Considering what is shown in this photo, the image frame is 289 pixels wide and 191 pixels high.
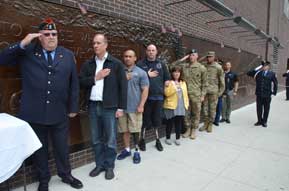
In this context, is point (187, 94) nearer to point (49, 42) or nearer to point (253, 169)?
point (253, 169)

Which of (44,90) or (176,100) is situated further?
(176,100)

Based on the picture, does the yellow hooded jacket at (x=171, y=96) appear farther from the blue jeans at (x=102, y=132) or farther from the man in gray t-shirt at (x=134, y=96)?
the blue jeans at (x=102, y=132)

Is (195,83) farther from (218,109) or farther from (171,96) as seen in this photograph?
(218,109)

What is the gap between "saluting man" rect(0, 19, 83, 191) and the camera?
280 cm

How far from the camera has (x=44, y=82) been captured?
9.21ft

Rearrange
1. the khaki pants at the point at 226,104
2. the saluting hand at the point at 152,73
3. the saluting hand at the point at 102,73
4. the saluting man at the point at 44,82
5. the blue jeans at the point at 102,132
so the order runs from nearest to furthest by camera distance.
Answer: the saluting man at the point at 44,82 < the saluting hand at the point at 102,73 < the blue jeans at the point at 102,132 < the saluting hand at the point at 152,73 < the khaki pants at the point at 226,104

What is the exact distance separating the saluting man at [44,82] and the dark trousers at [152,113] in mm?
1635

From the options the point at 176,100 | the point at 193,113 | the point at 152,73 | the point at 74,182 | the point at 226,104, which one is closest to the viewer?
the point at 74,182

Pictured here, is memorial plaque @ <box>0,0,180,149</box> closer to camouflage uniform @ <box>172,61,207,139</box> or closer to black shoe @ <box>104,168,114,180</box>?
black shoe @ <box>104,168,114,180</box>

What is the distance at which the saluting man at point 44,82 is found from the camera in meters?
2.80

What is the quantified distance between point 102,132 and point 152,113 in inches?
45.5

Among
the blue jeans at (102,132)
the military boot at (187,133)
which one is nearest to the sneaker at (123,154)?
the blue jeans at (102,132)

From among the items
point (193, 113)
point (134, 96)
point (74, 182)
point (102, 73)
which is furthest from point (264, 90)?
point (74, 182)

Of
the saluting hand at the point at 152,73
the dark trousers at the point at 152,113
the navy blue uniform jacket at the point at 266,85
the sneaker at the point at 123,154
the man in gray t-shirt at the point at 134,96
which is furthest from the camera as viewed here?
the navy blue uniform jacket at the point at 266,85
